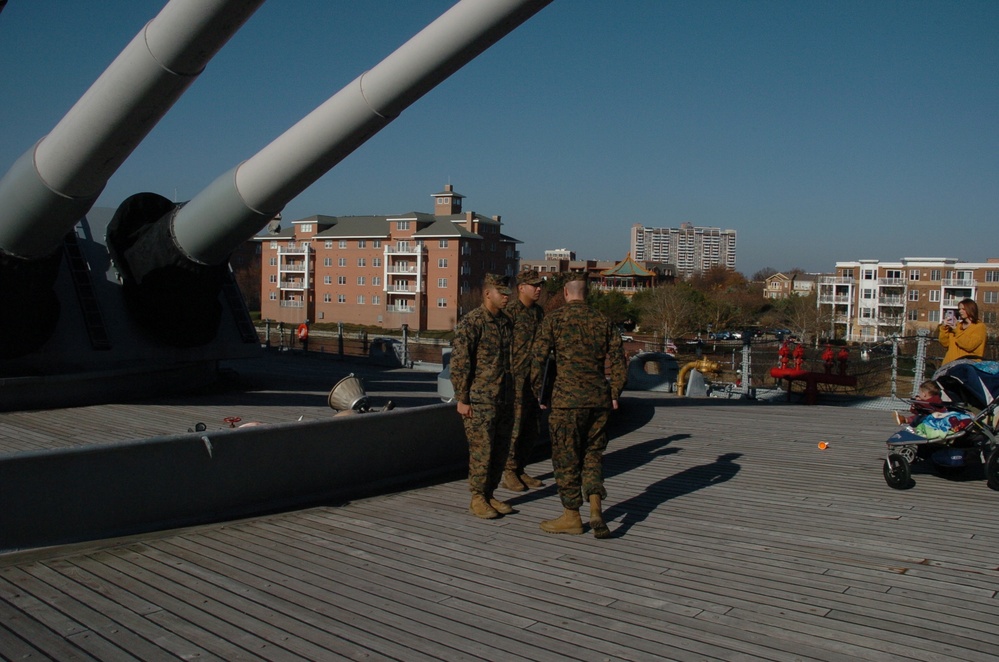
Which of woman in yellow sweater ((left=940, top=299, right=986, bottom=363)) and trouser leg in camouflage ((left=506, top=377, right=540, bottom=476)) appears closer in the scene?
trouser leg in camouflage ((left=506, top=377, right=540, bottom=476))

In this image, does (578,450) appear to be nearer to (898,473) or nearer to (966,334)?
(898,473)

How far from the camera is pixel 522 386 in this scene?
6418 mm

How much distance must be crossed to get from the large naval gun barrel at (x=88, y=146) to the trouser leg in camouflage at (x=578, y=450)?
341 cm

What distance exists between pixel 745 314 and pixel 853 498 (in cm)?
6235

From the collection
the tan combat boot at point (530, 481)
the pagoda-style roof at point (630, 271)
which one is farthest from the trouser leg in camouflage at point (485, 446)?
the pagoda-style roof at point (630, 271)

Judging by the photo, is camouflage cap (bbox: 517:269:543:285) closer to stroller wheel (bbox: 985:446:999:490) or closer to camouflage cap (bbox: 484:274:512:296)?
camouflage cap (bbox: 484:274:512:296)

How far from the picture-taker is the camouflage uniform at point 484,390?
19.6 feet

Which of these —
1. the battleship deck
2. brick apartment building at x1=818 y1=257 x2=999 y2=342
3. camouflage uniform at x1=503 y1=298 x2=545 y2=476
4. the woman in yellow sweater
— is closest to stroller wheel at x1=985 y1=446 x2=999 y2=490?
the battleship deck

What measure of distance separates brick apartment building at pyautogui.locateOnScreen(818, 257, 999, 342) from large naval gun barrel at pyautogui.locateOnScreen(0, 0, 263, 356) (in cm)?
5221

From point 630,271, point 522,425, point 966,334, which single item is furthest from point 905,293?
point 522,425

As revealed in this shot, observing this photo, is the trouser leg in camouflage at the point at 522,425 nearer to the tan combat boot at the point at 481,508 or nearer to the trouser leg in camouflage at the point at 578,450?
the tan combat boot at the point at 481,508

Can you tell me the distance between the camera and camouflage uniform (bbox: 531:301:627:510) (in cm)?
551

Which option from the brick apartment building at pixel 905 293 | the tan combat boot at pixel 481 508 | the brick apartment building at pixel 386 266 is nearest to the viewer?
the tan combat boot at pixel 481 508

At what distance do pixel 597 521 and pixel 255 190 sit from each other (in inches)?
194
